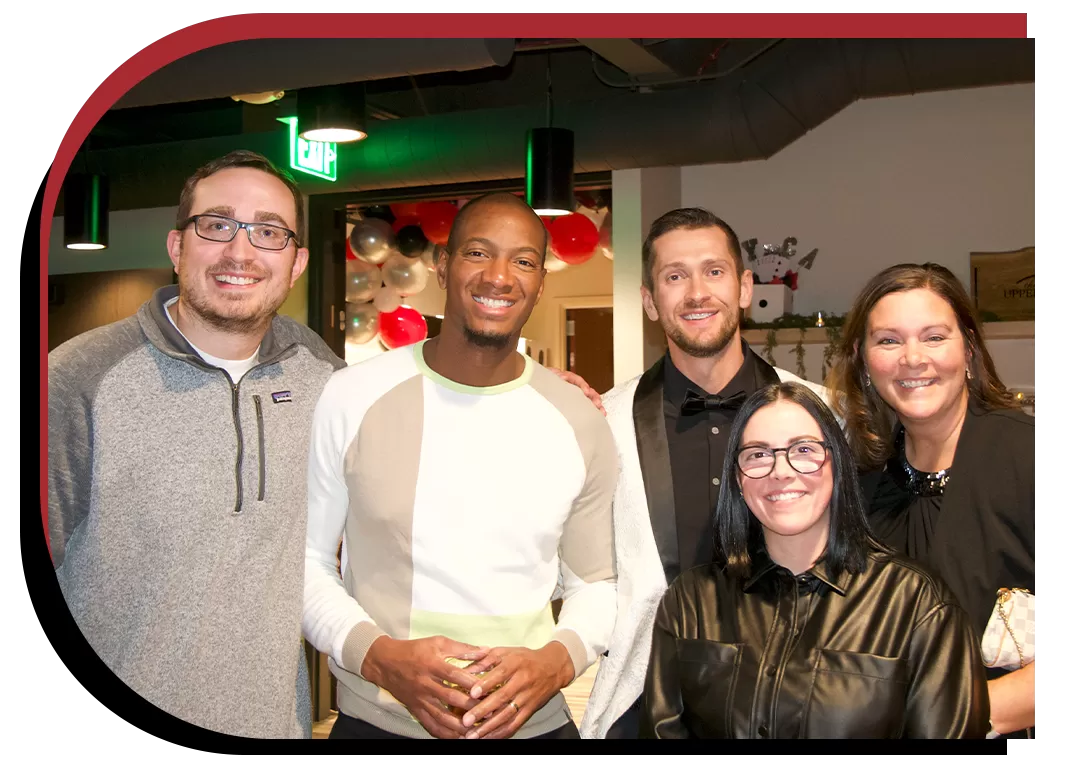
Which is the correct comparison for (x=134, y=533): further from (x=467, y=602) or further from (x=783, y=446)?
(x=783, y=446)

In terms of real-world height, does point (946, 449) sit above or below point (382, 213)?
below

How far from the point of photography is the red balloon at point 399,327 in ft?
26.6

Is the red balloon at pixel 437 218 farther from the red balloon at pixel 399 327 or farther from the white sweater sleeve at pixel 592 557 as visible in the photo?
the white sweater sleeve at pixel 592 557

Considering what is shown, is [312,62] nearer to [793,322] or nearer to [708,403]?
[708,403]

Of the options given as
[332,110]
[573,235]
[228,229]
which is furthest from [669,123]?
[228,229]

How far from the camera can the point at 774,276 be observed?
6.86 meters

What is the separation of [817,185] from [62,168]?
580cm

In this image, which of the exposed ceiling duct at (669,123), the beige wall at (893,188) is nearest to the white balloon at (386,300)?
the exposed ceiling duct at (669,123)

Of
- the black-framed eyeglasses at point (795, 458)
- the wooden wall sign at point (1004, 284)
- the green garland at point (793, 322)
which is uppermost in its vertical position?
the wooden wall sign at point (1004, 284)

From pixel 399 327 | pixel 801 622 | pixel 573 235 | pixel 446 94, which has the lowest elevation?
pixel 801 622

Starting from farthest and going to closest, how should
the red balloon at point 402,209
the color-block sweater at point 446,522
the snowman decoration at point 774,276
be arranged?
the red balloon at point 402,209
the snowman decoration at point 774,276
the color-block sweater at point 446,522

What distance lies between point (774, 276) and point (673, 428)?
4.55 m

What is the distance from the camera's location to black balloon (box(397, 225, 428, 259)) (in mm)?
7734

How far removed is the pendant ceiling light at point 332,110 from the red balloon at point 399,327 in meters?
2.99
